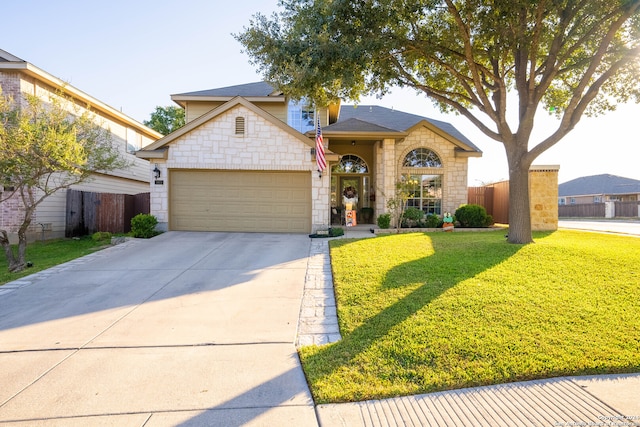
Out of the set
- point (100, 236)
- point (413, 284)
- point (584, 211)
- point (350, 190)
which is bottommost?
point (413, 284)

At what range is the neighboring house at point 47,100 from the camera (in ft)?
36.9

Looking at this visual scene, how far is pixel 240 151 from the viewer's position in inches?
486

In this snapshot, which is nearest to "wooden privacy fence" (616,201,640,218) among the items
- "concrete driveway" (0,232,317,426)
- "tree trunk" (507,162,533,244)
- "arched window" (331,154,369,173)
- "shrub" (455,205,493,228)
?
"shrub" (455,205,493,228)

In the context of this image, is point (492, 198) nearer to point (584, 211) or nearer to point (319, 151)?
point (319, 151)

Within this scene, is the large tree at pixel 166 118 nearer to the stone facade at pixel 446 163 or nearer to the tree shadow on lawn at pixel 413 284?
the stone facade at pixel 446 163

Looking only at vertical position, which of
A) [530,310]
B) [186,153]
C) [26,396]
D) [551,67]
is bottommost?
[26,396]

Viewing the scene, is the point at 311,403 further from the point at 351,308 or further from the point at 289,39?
the point at 289,39

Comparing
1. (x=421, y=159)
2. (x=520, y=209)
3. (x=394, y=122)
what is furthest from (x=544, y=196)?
(x=394, y=122)

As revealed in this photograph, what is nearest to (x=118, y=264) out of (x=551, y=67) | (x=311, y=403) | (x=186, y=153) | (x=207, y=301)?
(x=207, y=301)

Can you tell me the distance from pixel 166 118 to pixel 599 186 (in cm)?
4767

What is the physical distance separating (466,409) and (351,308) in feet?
7.66

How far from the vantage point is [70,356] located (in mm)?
3791

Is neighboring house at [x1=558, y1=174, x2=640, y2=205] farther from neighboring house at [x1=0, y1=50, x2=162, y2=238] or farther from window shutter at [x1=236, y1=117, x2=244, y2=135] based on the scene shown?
neighboring house at [x1=0, y1=50, x2=162, y2=238]

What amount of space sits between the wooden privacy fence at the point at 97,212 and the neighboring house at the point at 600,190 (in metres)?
43.6
